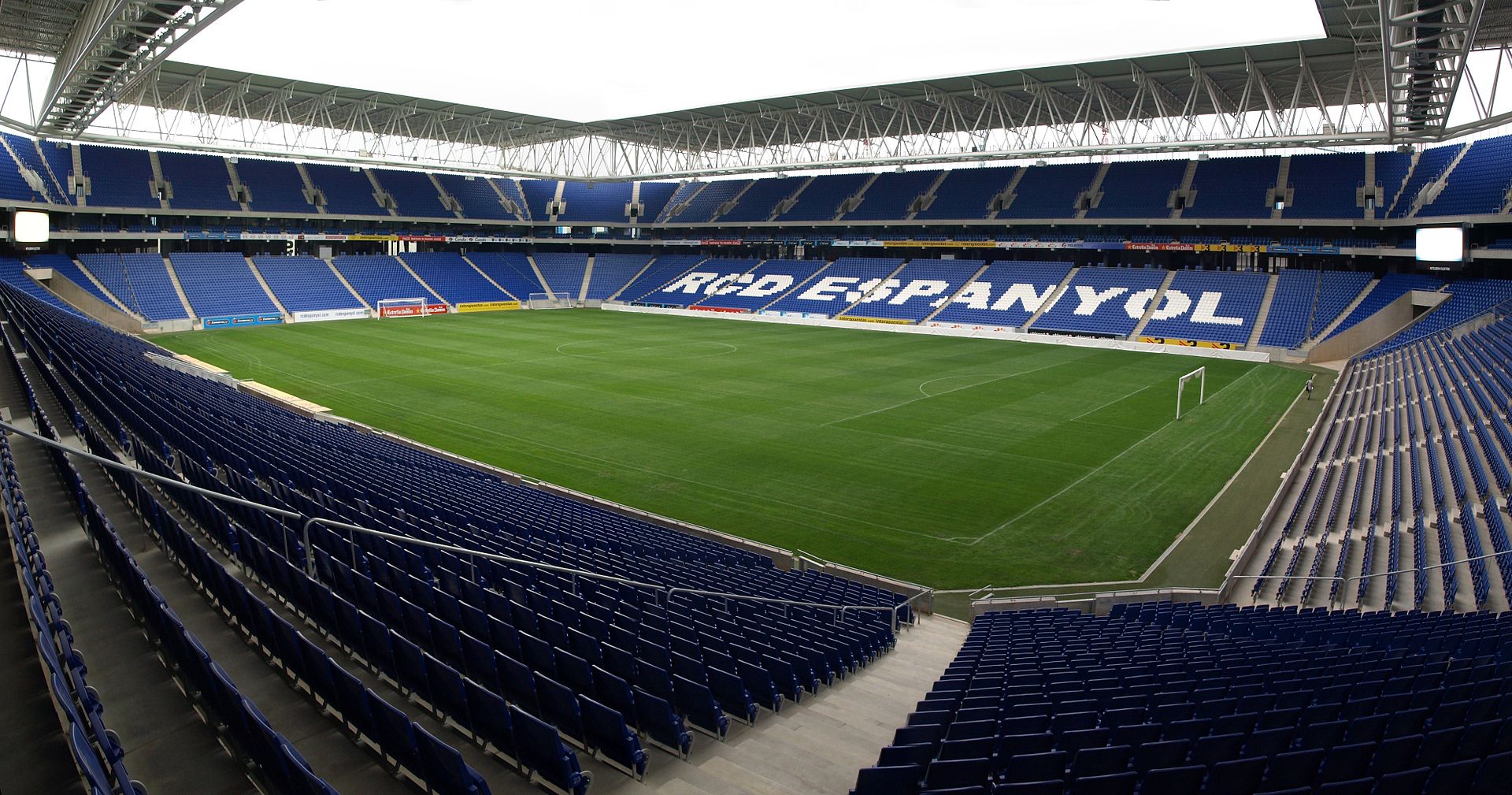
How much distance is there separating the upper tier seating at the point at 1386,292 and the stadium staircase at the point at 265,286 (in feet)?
197

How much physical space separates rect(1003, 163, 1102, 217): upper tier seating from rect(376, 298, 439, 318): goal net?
41583 millimetres

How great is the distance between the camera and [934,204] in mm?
65125

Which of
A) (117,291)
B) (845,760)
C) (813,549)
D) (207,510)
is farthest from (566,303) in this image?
(845,760)

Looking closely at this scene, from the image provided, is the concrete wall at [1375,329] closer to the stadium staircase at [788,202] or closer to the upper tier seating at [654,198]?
the stadium staircase at [788,202]

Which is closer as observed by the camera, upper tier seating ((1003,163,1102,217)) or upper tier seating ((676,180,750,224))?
upper tier seating ((1003,163,1102,217))

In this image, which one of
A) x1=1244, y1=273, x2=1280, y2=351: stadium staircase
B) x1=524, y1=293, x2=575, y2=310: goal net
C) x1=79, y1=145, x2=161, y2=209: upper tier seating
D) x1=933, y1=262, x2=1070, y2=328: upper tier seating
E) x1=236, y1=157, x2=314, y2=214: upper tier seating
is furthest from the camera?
x1=524, y1=293, x2=575, y2=310: goal net

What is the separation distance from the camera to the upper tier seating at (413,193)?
71562 millimetres

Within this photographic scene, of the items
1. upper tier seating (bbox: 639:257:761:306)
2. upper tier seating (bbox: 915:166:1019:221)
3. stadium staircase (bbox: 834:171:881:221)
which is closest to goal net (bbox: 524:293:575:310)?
upper tier seating (bbox: 639:257:761:306)

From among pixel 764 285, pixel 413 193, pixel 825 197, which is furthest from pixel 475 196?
pixel 825 197

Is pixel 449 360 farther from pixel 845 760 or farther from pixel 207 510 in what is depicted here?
pixel 845 760

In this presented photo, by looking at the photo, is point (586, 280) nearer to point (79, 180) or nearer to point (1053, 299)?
point (79, 180)

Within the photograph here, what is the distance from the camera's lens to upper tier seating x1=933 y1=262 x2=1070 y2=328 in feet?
178

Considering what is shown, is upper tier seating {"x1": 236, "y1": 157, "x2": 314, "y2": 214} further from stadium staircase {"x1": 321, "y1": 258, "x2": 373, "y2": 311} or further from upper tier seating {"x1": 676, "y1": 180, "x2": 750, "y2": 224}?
upper tier seating {"x1": 676, "y1": 180, "x2": 750, "y2": 224}

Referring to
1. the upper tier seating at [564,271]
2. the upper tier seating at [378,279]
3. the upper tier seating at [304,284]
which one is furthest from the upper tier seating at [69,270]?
the upper tier seating at [564,271]
